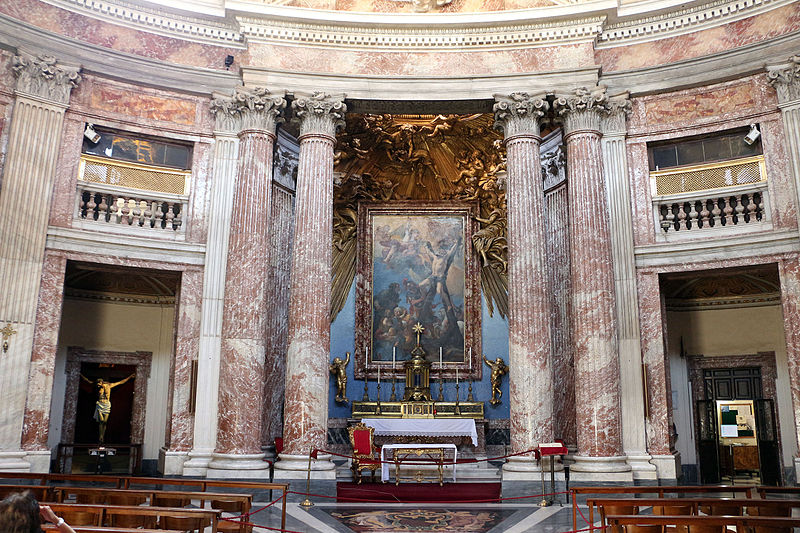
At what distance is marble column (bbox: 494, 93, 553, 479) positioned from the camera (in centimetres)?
1131

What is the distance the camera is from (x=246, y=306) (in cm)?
1170

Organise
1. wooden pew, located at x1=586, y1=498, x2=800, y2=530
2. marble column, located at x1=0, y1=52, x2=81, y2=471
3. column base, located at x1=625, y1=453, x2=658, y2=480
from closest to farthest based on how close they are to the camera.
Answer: wooden pew, located at x1=586, y1=498, x2=800, y2=530 → marble column, located at x1=0, y1=52, x2=81, y2=471 → column base, located at x1=625, y1=453, x2=658, y2=480

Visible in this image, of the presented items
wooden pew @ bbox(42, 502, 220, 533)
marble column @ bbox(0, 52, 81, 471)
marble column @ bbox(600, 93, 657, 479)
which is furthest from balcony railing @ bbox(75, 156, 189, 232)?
marble column @ bbox(600, 93, 657, 479)

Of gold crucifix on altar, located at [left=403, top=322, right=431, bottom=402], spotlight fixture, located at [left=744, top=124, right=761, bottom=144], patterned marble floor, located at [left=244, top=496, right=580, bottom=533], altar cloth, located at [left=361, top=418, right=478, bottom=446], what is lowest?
patterned marble floor, located at [left=244, top=496, right=580, bottom=533]

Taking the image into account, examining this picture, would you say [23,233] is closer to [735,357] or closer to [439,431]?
[439,431]

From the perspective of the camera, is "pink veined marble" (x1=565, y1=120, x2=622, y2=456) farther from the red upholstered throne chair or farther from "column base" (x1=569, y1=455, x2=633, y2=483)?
the red upholstered throne chair

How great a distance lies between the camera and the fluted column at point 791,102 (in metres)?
11.1

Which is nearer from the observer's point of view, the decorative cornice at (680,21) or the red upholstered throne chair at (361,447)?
the decorative cornice at (680,21)

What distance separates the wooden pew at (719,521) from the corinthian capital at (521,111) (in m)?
8.21

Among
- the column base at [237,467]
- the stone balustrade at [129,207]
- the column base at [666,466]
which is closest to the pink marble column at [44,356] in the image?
the stone balustrade at [129,207]

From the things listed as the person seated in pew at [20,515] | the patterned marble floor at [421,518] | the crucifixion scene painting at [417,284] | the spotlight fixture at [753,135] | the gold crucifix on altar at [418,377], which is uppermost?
the spotlight fixture at [753,135]

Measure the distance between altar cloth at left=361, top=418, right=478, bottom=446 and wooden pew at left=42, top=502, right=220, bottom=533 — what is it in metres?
7.02

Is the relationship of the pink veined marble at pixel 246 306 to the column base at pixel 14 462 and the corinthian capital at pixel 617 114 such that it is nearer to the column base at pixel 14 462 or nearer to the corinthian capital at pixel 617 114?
the column base at pixel 14 462

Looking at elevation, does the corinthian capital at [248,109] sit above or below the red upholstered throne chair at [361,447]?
above
